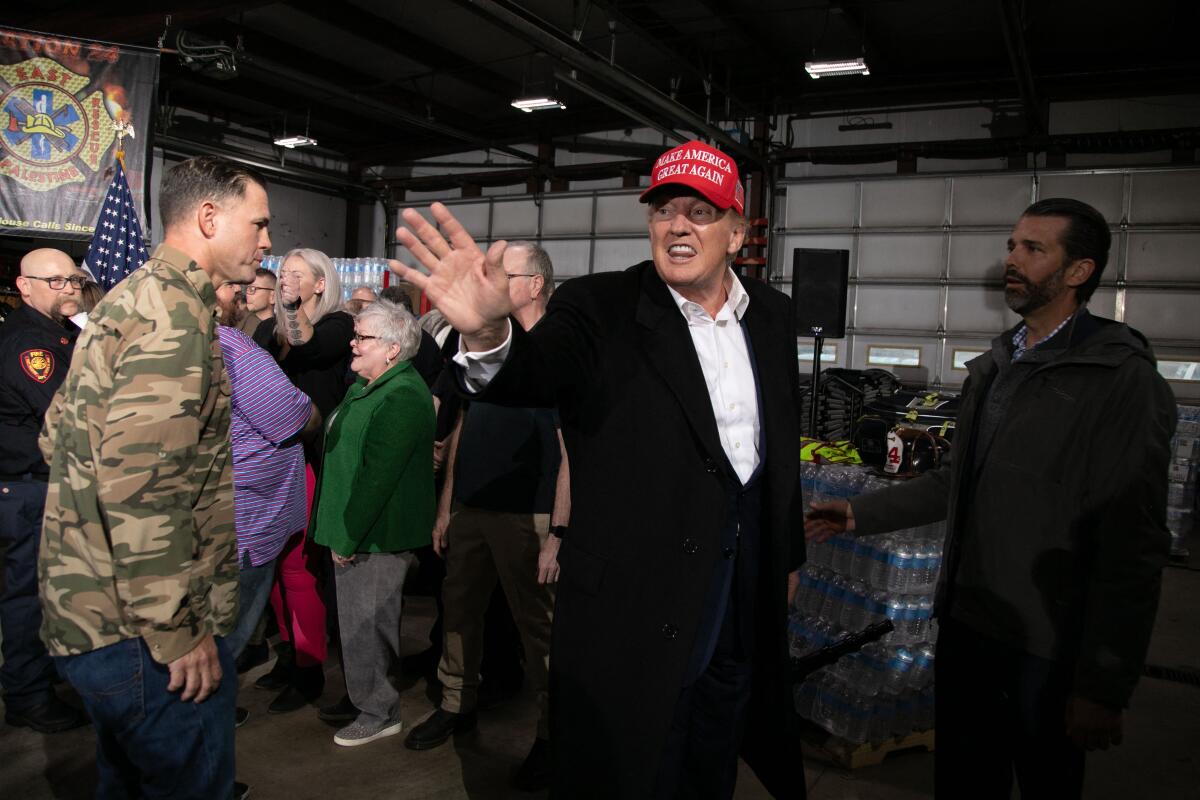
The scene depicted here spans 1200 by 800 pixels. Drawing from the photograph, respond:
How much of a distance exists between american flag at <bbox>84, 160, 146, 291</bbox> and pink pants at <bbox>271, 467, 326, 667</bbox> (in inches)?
73.8

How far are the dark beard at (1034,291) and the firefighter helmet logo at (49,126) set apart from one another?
5929 mm

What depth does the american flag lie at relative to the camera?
429cm

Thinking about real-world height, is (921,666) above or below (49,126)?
below

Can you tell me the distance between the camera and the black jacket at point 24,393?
11.6 feet

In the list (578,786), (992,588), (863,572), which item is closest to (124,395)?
(578,786)

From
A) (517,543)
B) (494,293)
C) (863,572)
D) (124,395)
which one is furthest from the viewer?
(863,572)

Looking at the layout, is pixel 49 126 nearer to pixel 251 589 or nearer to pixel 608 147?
pixel 251 589

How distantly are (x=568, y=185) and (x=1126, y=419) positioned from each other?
1486cm

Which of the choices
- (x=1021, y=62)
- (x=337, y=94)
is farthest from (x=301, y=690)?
(x=337, y=94)

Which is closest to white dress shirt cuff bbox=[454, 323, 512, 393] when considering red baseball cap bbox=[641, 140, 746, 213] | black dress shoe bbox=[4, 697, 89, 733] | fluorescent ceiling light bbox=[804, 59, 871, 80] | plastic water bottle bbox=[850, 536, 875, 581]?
red baseball cap bbox=[641, 140, 746, 213]

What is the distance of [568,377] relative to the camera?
169 cm

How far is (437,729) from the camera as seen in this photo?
343 centimetres

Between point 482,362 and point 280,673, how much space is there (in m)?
3.27

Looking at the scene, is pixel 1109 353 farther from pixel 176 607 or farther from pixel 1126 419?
pixel 176 607
